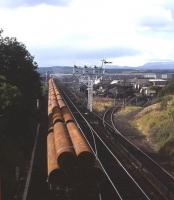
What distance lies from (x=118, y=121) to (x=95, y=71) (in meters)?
25.6

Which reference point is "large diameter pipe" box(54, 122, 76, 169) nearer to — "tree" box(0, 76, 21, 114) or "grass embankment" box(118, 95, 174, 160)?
"tree" box(0, 76, 21, 114)

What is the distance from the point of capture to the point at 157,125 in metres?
50.0

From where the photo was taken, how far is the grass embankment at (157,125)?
40000 millimetres

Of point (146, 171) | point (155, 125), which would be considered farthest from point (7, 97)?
point (155, 125)

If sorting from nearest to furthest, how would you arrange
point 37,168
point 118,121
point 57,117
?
point 37,168 → point 57,117 → point 118,121

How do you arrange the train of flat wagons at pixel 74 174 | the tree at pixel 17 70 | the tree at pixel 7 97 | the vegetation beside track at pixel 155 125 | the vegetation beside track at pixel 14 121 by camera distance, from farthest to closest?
1. the tree at pixel 17 70
2. the vegetation beside track at pixel 155 125
3. the tree at pixel 7 97
4. the vegetation beside track at pixel 14 121
5. the train of flat wagons at pixel 74 174

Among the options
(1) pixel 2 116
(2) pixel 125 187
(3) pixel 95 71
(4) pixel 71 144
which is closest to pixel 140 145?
(1) pixel 2 116

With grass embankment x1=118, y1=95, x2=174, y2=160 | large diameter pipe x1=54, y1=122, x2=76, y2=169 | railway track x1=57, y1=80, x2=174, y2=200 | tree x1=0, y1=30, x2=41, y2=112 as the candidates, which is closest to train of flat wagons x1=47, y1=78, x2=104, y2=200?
large diameter pipe x1=54, y1=122, x2=76, y2=169

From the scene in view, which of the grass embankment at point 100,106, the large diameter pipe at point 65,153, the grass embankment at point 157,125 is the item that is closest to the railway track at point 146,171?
the grass embankment at point 157,125

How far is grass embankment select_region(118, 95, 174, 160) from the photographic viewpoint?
131 feet

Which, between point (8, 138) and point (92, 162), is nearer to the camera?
point (92, 162)

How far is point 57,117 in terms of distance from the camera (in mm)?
36156

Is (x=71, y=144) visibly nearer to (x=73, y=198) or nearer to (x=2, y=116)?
(x=73, y=198)

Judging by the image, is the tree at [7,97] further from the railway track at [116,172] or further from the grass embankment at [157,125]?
the grass embankment at [157,125]
